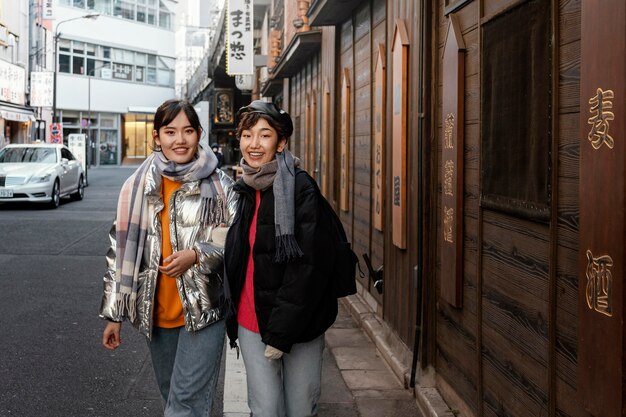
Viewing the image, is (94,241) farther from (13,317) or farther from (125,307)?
(125,307)

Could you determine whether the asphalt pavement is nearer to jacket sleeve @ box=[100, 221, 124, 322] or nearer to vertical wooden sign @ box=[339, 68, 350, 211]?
jacket sleeve @ box=[100, 221, 124, 322]

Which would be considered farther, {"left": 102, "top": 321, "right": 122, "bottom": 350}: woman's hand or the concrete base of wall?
the concrete base of wall

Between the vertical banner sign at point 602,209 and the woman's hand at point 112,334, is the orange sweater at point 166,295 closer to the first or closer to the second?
the woman's hand at point 112,334

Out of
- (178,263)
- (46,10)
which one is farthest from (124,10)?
(178,263)

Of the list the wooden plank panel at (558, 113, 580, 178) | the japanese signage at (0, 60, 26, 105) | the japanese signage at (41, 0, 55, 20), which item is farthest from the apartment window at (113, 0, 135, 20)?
the wooden plank panel at (558, 113, 580, 178)

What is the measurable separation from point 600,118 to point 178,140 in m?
1.92

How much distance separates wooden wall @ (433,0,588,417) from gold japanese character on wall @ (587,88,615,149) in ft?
1.18

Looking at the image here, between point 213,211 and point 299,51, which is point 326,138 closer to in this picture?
point 299,51

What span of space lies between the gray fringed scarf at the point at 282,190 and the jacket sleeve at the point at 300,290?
0.15 ft

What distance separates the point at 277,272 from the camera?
3.39m

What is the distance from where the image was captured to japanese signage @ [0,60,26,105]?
108 ft

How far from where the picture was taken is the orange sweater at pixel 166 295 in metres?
3.64

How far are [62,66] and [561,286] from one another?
58.5 metres

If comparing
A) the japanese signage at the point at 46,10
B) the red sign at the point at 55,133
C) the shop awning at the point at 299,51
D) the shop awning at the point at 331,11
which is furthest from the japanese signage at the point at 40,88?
the shop awning at the point at 331,11
